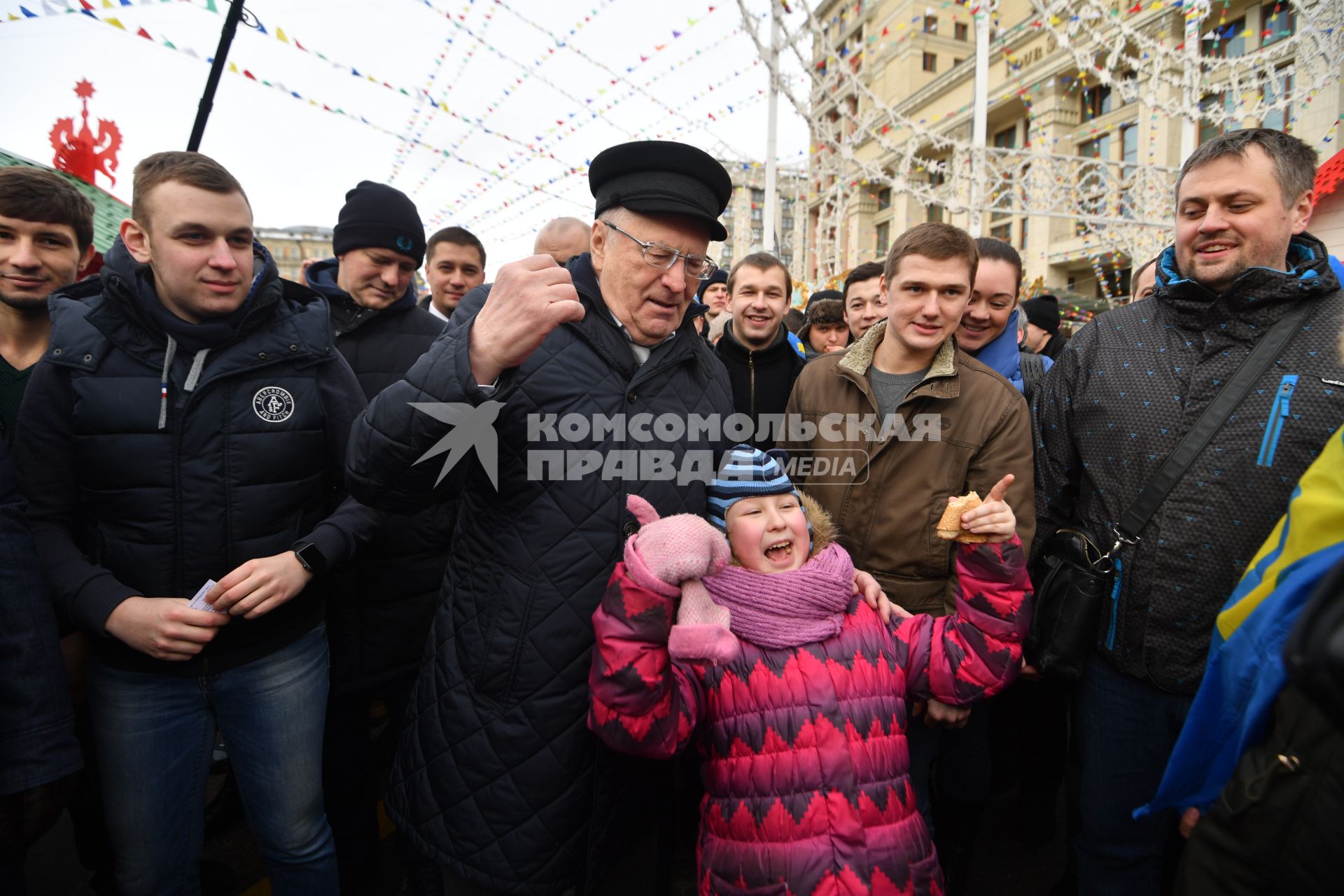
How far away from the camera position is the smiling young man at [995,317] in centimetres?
283

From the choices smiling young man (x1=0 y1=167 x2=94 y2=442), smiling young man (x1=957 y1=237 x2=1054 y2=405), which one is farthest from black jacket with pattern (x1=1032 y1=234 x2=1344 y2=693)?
smiling young man (x1=0 y1=167 x2=94 y2=442)

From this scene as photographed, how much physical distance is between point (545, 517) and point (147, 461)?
1121 millimetres

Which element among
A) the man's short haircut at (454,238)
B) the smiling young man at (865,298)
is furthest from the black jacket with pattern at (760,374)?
the man's short haircut at (454,238)

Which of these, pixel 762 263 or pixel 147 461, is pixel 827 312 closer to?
pixel 762 263

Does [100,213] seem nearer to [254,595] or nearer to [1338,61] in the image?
[254,595]

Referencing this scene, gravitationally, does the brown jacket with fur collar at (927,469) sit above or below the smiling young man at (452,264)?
below

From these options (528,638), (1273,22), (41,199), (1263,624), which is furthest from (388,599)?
(1273,22)

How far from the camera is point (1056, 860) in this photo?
2670 millimetres

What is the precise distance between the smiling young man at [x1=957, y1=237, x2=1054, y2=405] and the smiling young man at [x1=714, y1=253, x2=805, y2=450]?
1018mm

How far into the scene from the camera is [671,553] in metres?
1.29

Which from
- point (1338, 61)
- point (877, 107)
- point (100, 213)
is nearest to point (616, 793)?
point (100, 213)

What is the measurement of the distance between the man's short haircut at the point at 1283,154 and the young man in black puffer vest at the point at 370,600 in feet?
9.37

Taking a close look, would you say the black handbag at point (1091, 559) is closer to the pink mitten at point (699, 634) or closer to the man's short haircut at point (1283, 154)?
the man's short haircut at point (1283, 154)

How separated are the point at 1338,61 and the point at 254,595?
33.0 feet
